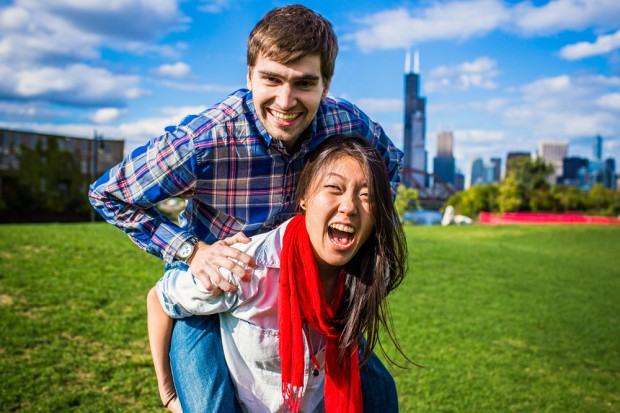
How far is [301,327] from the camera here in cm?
202

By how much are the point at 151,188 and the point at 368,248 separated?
1.00 metres

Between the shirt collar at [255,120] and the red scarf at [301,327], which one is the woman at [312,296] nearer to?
the red scarf at [301,327]

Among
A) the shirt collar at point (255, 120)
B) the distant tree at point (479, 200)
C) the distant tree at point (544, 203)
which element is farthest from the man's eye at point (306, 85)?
the distant tree at point (479, 200)

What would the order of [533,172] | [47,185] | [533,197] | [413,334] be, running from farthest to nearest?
[533,172]
[533,197]
[47,185]
[413,334]

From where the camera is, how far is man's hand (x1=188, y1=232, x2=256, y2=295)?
78.1 inches

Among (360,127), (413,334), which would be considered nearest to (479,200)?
(413,334)

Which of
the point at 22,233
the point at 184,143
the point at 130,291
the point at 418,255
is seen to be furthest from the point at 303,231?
the point at 418,255

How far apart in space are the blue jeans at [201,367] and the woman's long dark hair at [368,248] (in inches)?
19.8

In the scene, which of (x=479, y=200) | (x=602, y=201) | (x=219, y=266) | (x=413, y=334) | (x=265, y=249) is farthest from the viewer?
(x=479, y=200)

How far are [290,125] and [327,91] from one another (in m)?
0.32

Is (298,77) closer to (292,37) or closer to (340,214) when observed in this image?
(292,37)

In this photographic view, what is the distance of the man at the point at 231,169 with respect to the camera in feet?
7.17

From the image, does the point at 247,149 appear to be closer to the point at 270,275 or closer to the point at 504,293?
the point at 270,275

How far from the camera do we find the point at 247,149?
2402 millimetres
